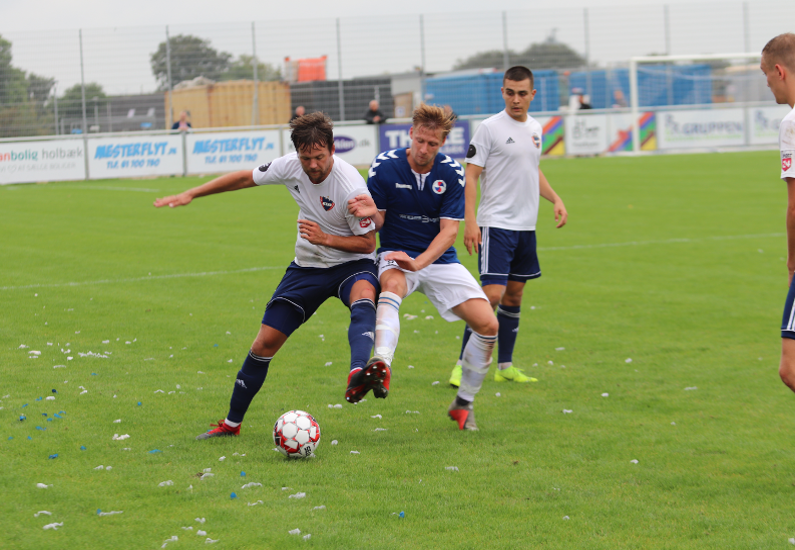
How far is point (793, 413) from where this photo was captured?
243 inches

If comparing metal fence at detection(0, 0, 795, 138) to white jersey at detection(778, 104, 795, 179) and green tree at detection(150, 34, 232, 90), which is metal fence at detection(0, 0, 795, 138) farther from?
white jersey at detection(778, 104, 795, 179)

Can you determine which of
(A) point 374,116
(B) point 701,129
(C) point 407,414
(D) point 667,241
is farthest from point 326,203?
(B) point 701,129

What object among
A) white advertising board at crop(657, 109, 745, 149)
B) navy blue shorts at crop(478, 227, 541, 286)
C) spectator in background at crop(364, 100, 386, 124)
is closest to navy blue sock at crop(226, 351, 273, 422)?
navy blue shorts at crop(478, 227, 541, 286)

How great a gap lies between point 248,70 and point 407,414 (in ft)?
85.3

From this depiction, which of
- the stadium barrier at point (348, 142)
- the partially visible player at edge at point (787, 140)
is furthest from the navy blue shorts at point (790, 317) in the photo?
the stadium barrier at point (348, 142)

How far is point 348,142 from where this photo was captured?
2667 centimetres

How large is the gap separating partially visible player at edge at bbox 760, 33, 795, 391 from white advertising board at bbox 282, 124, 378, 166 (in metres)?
22.3

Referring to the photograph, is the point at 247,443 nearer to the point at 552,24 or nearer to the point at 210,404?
the point at 210,404

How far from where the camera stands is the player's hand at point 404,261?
5.50 metres

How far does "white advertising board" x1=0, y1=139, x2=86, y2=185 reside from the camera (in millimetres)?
23859

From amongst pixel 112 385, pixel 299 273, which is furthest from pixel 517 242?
pixel 112 385

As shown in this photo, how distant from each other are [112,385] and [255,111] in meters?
23.4

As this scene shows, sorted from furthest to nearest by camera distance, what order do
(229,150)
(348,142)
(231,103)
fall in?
(231,103) < (348,142) < (229,150)

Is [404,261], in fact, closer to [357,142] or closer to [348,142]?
[348,142]
